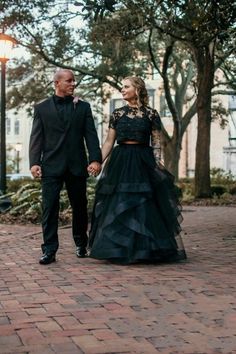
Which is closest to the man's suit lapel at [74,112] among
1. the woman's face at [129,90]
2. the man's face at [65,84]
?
the man's face at [65,84]

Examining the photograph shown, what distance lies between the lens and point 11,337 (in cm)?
347

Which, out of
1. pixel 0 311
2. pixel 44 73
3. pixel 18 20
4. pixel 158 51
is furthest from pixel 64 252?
pixel 158 51

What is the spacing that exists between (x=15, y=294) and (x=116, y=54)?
20.5 meters

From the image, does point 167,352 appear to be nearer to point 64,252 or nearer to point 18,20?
point 64,252

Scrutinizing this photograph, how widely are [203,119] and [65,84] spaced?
1420 cm

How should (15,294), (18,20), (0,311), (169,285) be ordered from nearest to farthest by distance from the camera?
(0,311) < (15,294) < (169,285) < (18,20)

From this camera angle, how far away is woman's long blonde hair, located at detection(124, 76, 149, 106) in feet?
20.5

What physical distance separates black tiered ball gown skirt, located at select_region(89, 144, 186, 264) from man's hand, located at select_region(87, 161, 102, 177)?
5.5 inches

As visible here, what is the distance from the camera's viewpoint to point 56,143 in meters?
6.14

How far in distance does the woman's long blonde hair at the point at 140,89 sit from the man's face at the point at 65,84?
60 cm

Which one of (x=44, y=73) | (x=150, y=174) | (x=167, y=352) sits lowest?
(x=167, y=352)

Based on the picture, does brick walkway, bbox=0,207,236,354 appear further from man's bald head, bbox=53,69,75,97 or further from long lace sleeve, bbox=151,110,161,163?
man's bald head, bbox=53,69,75,97

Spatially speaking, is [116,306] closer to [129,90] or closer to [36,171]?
[36,171]

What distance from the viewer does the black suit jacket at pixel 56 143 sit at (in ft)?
20.1
